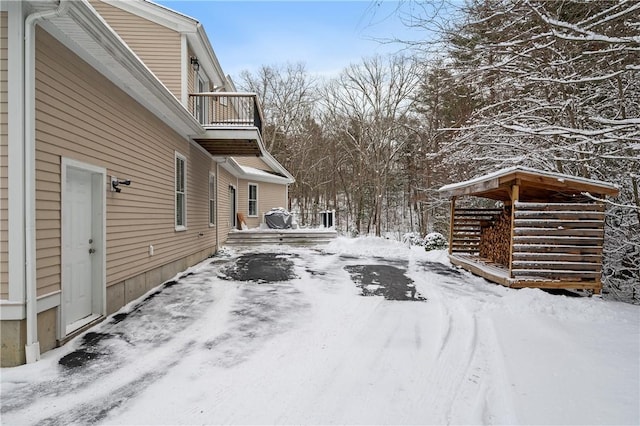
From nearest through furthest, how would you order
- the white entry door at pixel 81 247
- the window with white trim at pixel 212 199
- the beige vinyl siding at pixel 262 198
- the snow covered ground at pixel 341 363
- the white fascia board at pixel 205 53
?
1. the snow covered ground at pixel 341 363
2. the white entry door at pixel 81 247
3. the white fascia board at pixel 205 53
4. the window with white trim at pixel 212 199
5. the beige vinyl siding at pixel 262 198

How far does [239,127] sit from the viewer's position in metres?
8.63

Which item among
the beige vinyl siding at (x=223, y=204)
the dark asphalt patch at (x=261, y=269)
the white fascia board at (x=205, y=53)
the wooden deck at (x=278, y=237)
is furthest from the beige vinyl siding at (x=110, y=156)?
the wooden deck at (x=278, y=237)

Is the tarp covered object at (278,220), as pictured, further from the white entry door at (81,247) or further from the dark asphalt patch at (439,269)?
the white entry door at (81,247)

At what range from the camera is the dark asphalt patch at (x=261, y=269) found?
7613mm

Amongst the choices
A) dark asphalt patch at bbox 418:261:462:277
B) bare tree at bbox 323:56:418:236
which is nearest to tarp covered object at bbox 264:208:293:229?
bare tree at bbox 323:56:418:236

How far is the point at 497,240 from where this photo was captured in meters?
8.56

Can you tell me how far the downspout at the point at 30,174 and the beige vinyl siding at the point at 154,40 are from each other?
5.33m

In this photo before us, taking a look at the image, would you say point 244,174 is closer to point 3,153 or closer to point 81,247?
point 81,247

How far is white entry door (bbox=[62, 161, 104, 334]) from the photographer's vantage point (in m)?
4.19

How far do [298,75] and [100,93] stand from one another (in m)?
24.9

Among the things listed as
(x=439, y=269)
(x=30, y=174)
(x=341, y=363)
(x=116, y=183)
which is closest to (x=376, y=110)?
(x=439, y=269)

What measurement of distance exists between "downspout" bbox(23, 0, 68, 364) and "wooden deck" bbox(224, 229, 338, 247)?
10.5 m

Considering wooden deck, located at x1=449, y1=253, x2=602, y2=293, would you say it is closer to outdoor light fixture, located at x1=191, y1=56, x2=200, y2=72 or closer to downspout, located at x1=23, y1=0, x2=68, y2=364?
downspout, located at x1=23, y1=0, x2=68, y2=364

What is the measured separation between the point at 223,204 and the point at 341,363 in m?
10.7
